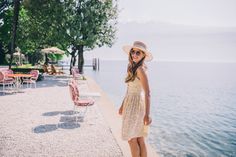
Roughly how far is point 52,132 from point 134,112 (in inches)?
166

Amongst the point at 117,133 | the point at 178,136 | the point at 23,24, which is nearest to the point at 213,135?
the point at 178,136

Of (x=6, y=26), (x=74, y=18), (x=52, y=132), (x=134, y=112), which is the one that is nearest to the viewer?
(x=134, y=112)

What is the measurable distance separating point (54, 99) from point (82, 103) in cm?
522

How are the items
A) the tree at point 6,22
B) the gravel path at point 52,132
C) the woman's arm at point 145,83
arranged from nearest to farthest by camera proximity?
the woman's arm at point 145,83 < the gravel path at point 52,132 < the tree at point 6,22

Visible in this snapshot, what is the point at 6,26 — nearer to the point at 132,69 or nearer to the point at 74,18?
the point at 74,18

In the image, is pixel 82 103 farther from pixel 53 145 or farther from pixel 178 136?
pixel 178 136

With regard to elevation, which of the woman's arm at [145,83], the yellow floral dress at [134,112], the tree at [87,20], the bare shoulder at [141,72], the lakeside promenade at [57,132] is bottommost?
the lakeside promenade at [57,132]

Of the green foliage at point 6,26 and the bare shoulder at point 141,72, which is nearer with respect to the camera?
the bare shoulder at point 141,72

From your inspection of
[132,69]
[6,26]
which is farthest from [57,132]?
[6,26]

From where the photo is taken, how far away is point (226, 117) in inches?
854

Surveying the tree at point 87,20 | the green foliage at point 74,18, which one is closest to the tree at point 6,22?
the green foliage at point 74,18

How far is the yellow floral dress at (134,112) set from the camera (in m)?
5.16

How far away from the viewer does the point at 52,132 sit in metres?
8.70

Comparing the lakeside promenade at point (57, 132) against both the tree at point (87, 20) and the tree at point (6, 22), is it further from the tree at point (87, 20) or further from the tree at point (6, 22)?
the tree at point (6, 22)
